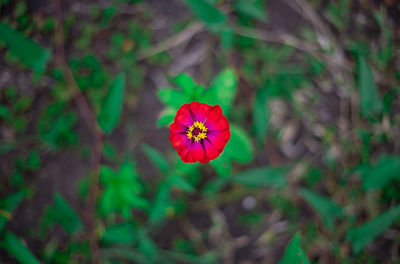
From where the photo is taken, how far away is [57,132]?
2.15 metres

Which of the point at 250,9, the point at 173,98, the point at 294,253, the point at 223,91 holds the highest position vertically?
the point at 250,9

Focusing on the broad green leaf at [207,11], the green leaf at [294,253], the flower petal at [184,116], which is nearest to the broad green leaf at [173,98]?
the flower petal at [184,116]

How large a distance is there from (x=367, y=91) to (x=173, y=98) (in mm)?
1308

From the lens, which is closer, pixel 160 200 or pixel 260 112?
pixel 160 200

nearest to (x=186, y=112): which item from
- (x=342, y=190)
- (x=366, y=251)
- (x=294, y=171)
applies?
(x=294, y=171)

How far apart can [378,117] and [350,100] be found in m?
0.22

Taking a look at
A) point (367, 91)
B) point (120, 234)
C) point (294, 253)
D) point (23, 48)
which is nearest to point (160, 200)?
point (120, 234)

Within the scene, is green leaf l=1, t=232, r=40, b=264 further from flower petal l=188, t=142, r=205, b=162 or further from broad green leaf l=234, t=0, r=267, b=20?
broad green leaf l=234, t=0, r=267, b=20

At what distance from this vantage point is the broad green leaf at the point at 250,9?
2.16 meters

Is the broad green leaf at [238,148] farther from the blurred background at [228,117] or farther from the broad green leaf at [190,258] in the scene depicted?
the broad green leaf at [190,258]

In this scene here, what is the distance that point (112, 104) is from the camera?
185cm

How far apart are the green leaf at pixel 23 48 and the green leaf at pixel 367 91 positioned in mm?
2013

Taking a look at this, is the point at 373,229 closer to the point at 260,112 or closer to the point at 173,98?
the point at 260,112

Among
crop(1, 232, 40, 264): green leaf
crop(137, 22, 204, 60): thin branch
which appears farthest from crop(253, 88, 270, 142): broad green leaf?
crop(1, 232, 40, 264): green leaf
